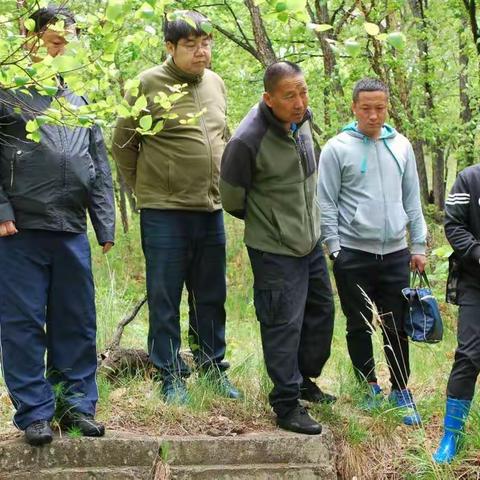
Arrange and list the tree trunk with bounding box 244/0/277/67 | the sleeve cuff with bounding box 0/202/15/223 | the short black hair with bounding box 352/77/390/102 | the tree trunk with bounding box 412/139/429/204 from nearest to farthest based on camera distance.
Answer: the sleeve cuff with bounding box 0/202/15/223, the short black hair with bounding box 352/77/390/102, the tree trunk with bounding box 244/0/277/67, the tree trunk with bounding box 412/139/429/204

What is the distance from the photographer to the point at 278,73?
13.3 ft

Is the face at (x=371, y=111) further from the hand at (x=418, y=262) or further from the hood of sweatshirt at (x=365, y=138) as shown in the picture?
the hand at (x=418, y=262)

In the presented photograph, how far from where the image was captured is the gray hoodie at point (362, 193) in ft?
15.0

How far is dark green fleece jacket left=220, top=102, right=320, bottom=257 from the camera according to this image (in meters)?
4.16

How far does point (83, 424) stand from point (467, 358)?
2.15 m

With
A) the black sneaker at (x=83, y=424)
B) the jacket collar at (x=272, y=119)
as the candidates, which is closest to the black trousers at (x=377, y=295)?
the jacket collar at (x=272, y=119)

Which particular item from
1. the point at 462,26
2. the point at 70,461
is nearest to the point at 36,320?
the point at 70,461

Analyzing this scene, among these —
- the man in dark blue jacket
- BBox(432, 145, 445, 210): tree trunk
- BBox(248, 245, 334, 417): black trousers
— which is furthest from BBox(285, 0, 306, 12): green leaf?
BBox(432, 145, 445, 210): tree trunk

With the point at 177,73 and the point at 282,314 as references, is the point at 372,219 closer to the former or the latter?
the point at 282,314

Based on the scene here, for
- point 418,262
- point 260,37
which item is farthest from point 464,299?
point 260,37

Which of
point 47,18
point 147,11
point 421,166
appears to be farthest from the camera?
point 421,166

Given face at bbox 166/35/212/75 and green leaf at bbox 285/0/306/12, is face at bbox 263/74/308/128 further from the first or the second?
green leaf at bbox 285/0/306/12

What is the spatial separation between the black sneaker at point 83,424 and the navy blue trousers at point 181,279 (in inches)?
24.3

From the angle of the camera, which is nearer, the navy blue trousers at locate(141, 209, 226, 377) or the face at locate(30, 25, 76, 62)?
the face at locate(30, 25, 76, 62)
